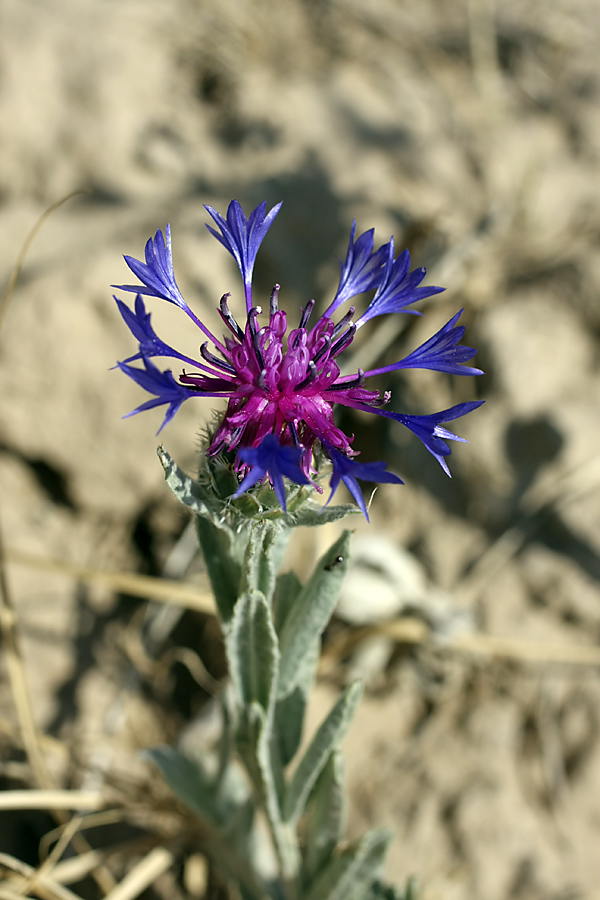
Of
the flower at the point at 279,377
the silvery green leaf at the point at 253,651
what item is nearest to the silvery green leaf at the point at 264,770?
the silvery green leaf at the point at 253,651

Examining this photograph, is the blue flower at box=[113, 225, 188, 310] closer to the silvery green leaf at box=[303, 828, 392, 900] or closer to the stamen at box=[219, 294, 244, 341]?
the stamen at box=[219, 294, 244, 341]

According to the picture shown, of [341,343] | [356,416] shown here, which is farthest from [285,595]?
[356,416]

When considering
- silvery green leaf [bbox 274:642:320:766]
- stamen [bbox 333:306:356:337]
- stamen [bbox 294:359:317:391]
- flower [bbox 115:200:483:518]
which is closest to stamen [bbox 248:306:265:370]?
flower [bbox 115:200:483:518]

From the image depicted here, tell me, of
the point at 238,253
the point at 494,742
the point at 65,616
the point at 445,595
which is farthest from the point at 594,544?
the point at 65,616

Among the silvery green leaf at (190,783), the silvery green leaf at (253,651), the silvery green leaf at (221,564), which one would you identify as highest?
the silvery green leaf at (221,564)

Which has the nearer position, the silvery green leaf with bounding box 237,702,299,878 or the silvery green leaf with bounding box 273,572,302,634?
the silvery green leaf with bounding box 237,702,299,878

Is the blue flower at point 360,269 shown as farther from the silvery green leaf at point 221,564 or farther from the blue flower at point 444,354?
the silvery green leaf at point 221,564

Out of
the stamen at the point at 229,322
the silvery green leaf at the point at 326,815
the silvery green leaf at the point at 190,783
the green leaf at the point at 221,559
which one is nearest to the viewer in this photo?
the green leaf at the point at 221,559
